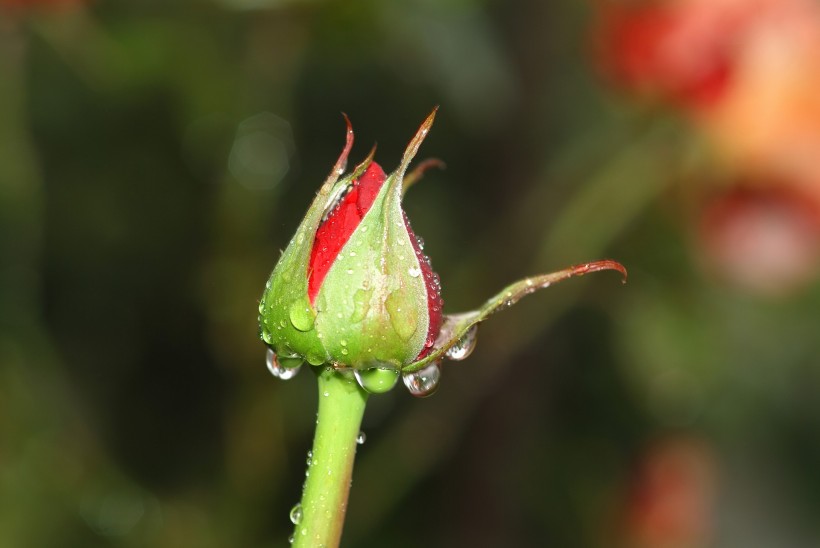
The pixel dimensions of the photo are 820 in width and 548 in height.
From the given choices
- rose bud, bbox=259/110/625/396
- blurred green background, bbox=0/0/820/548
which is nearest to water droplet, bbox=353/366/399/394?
rose bud, bbox=259/110/625/396

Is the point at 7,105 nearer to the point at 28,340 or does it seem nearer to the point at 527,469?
the point at 28,340

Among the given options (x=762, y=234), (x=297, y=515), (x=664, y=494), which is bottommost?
(x=664, y=494)

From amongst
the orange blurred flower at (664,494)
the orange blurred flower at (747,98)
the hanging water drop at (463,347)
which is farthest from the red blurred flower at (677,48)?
the hanging water drop at (463,347)

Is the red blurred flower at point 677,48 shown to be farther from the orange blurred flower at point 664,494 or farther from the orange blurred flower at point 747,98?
the orange blurred flower at point 664,494

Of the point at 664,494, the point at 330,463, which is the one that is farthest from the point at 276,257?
the point at 330,463

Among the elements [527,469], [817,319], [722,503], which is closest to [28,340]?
[527,469]

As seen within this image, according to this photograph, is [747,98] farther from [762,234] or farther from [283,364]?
[283,364]
